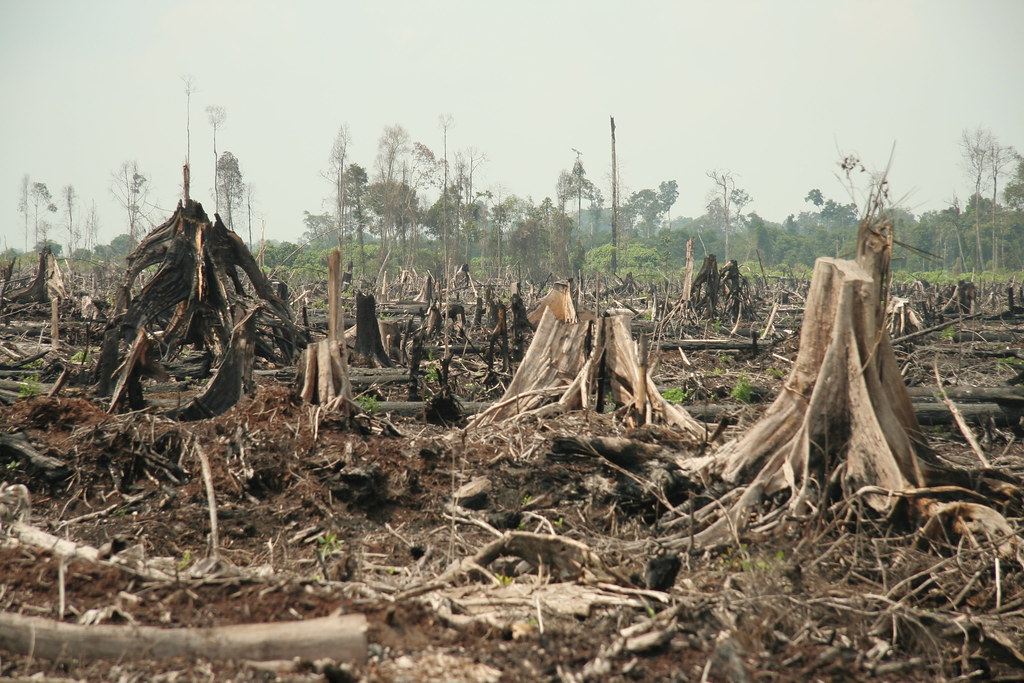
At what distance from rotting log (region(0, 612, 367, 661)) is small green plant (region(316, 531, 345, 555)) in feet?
6.08

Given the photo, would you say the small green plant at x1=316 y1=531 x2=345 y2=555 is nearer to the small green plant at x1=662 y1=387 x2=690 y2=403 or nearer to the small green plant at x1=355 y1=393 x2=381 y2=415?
the small green plant at x1=355 y1=393 x2=381 y2=415

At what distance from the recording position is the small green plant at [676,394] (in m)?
9.65

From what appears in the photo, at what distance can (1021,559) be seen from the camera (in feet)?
12.4

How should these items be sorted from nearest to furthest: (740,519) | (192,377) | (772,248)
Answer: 1. (740,519)
2. (192,377)
3. (772,248)

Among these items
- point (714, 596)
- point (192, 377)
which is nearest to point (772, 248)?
point (192, 377)

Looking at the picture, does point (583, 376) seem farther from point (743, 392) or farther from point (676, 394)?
point (743, 392)

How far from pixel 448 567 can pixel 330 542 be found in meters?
0.95

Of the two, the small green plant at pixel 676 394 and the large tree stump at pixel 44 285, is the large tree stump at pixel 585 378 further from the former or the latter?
the large tree stump at pixel 44 285

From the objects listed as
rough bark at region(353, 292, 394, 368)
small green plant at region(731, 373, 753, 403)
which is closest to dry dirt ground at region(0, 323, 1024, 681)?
small green plant at region(731, 373, 753, 403)

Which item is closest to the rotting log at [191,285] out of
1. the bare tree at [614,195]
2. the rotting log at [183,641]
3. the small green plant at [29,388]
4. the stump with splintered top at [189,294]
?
the stump with splintered top at [189,294]

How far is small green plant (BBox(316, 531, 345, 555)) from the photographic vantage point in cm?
462

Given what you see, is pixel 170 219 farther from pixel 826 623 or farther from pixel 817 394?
pixel 826 623


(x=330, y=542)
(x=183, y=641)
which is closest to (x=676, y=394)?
(x=330, y=542)

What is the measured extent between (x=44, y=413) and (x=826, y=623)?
6014 millimetres
